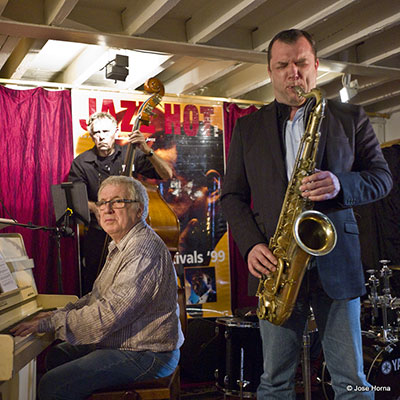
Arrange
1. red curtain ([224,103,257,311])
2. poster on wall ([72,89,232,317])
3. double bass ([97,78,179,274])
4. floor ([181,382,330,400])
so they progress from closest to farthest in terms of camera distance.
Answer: double bass ([97,78,179,274])
floor ([181,382,330,400])
poster on wall ([72,89,232,317])
red curtain ([224,103,257,311])

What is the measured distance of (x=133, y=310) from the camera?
2123 mm

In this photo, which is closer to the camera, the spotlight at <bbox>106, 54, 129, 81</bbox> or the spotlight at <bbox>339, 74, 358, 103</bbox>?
the spotlight at <bbox>106, 54, 129, 81</bbox>

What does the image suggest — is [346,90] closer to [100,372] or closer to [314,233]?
[314,233]

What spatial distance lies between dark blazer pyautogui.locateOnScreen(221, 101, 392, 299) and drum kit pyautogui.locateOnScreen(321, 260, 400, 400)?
1813mm

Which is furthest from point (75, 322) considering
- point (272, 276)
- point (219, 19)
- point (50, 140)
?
point (50, 140)

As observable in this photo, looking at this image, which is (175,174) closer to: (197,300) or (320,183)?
(197,300)

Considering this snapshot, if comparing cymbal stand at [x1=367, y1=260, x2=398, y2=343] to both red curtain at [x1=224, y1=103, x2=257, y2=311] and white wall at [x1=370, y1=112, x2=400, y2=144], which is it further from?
white wall at [x1=370, y1=112, x2=400, y2=144]

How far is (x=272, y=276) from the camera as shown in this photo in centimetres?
178

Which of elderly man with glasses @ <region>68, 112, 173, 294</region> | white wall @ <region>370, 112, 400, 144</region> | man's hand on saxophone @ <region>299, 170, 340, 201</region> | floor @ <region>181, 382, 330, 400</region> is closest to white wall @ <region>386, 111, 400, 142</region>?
white wall @ <region>370, 112, 400, 144</region>

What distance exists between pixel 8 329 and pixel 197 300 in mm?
2952

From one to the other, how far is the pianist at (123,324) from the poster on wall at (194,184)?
264 cm

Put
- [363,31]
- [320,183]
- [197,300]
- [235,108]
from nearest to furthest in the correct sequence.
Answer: [320,183] → [363,31] → [197,300] → [235,108]

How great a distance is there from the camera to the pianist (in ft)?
6.82

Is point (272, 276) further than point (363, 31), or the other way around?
point (363, 31)
